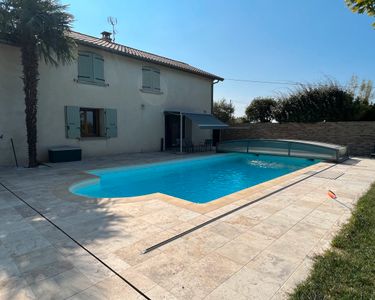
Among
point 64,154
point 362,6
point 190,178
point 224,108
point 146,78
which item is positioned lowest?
point 190,178

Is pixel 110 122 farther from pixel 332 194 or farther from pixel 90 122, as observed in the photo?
pixel 332 194

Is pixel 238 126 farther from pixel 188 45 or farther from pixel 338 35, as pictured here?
pixel 338 35

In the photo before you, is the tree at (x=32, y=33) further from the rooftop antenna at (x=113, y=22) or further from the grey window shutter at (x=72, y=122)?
→ the rooftop antenna at (x=113, y=22)

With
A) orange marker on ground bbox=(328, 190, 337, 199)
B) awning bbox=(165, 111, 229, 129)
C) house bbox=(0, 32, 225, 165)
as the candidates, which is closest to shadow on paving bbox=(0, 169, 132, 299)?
orange marker on ground bbox=(328, 190, 337, 199)

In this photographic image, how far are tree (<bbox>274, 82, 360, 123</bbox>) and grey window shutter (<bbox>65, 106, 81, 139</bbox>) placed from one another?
20.9m

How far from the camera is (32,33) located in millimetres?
11547

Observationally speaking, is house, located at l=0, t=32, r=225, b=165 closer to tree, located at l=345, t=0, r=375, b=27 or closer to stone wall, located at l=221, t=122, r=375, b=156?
stone wall, located at l=221, t=122, r=375, b=156

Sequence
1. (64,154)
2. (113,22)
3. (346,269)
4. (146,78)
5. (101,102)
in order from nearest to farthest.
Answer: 1. (346,269)
2. (64,154)
3. (101,102)
4. (146,78)
5. (113,22)

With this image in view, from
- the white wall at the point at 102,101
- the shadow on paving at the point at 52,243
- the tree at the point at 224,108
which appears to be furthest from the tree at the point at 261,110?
the shadow on paving at the point at 52,243

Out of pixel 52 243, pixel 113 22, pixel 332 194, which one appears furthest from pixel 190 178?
pixel 113 22

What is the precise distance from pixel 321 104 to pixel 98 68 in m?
20.3

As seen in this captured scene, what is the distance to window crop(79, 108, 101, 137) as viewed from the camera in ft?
55.8

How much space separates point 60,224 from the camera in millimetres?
5465

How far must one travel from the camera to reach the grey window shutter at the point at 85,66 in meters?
15.6
